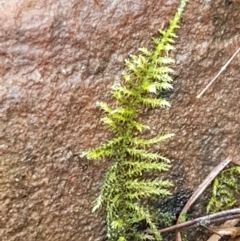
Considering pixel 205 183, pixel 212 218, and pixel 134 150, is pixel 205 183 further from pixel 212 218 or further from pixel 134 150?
pixel 134 150

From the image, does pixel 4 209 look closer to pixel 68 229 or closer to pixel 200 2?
pixel 68 229

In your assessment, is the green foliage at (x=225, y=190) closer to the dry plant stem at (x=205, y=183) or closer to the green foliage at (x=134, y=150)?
the dry plant stem at (x=205, y=183)

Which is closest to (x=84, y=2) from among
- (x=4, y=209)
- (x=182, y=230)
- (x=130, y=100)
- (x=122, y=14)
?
(x=122, y=14)

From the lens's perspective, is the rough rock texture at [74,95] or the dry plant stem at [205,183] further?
the dry plant stem at [205,183]

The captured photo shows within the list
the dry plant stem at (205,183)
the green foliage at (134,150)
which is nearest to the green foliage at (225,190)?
the dry plant stem at (205,183)

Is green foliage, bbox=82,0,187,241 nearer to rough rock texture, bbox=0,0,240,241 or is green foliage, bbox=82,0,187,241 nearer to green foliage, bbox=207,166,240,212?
rough rock texture, bbox=0,0,240,241

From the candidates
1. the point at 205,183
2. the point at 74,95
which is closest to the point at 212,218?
the point at 205,183
